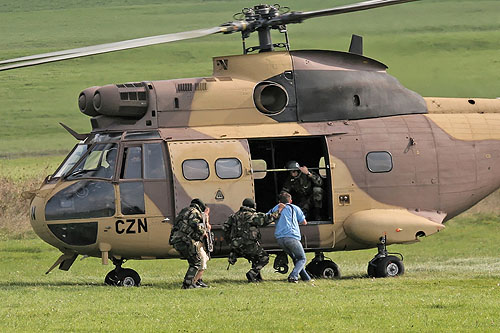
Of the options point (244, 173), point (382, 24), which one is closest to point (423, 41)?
point (382, 24)

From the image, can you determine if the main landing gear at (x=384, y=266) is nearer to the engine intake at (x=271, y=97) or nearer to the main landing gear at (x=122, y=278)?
the engine intake at (x=271, y=97)

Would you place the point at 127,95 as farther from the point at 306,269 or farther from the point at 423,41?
the point at 423,41

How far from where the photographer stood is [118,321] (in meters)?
16.1

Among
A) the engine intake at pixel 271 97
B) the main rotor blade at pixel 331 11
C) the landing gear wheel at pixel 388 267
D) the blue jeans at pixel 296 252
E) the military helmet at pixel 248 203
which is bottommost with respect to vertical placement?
the landing gear wheel at pixel 388 267

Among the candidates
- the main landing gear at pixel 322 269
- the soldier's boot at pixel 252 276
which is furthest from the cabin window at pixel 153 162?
the main landing gear at pixel 322 269

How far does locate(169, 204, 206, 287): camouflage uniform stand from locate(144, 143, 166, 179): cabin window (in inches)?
51.1

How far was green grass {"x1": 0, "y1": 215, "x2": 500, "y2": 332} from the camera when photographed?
15.6 metres

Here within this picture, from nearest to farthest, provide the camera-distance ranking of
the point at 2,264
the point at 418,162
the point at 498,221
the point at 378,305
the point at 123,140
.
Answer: the point at 378,305, the point at 123,140, the point at 418,162, the point at 2,264, the point at 498,221

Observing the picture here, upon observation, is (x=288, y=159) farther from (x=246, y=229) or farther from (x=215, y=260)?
(x=215, y=260)

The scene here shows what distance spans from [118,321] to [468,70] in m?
64.4

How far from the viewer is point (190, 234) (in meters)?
20.8

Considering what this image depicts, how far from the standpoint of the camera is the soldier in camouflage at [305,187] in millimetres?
22797

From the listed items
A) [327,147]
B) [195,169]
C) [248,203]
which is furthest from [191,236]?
[327,147]

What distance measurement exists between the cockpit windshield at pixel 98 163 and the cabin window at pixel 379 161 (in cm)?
528
